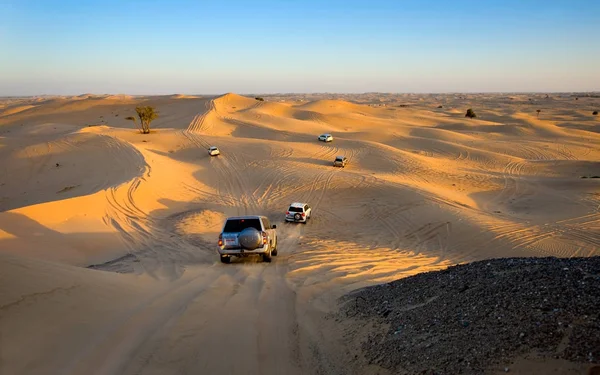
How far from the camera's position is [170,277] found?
38.1 feet

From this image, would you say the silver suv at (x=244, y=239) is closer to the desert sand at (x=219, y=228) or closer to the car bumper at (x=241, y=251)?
the car bumper at (x=241, y=251)

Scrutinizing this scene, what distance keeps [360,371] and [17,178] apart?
33675mm

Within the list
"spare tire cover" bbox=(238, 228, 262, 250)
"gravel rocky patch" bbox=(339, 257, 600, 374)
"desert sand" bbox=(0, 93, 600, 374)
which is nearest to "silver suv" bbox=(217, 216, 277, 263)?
"spare tire cover" bbox=(238, 228, 262, 250)

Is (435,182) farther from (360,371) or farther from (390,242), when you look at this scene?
(360,371)

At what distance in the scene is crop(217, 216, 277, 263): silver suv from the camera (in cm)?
1295

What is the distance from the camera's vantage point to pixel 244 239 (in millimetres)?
12906

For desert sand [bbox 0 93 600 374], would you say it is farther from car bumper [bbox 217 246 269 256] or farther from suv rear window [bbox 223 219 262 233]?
suv rear window [bbox 223 219 262 233]

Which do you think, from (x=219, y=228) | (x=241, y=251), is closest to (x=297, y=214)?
(x=219, y=228)

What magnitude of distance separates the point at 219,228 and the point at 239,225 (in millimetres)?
6320

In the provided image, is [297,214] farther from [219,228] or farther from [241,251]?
[241,251]

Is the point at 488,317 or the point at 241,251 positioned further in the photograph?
the point at 241,251

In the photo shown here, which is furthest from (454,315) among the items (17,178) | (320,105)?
(320,105)

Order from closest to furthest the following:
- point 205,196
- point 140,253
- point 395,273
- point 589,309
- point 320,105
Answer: point 589,309 < point 395,273 < point 140,253 < point 205,196 < point 320,105

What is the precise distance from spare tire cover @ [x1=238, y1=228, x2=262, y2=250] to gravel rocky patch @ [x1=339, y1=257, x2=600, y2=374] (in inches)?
215
